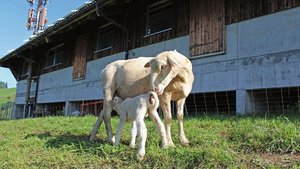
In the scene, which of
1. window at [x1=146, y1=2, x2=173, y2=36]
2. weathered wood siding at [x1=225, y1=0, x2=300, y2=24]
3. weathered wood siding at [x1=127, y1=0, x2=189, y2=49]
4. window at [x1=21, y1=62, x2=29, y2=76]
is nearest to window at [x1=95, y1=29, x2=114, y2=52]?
weathered wood siding at [x1=127, y1=0, x2=189, y2=49]

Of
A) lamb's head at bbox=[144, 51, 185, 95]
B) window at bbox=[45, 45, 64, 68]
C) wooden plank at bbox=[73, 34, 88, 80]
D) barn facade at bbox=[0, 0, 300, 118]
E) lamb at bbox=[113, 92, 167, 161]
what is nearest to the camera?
lamb at bbox=[113, 92, 167, 161]

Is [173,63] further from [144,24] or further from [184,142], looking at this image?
[144,24]

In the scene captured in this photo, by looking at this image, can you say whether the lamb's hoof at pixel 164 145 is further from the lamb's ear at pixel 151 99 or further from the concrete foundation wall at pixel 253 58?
the concrete foundation wall at pixel 253 58

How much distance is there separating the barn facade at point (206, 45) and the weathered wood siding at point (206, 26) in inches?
1.3

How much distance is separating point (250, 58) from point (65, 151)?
5.83 meters

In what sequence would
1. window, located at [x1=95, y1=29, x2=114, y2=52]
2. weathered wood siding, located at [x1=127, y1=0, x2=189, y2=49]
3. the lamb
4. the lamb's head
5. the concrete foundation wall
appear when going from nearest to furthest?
the lamb, the lamb's head, the concrete foundation wall, weathered wood siding, located at [x1=127, y1=0, x2=189, y2=49], window, located at [x1=95, y1=29, x2=114, y2=52]

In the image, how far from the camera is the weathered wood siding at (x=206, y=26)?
10227mm

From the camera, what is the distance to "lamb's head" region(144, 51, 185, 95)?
4953mm

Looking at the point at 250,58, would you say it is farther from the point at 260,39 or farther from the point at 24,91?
the point at 24,91

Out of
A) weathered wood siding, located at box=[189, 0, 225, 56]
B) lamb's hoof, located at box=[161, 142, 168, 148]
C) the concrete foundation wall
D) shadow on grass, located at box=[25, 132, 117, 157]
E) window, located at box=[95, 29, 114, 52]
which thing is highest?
window, located at box=[95, 29, 114, 52]

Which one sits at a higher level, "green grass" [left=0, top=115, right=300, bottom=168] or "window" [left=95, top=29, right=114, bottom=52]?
"window" [left=95, top=29, right=114, bottom=52]

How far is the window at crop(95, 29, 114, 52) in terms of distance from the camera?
15883 mm

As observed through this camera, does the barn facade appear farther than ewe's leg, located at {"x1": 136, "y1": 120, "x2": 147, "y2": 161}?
Yes

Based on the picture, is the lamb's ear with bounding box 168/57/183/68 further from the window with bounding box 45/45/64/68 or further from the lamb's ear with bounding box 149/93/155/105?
the window with bounding box 45/45/64/68
